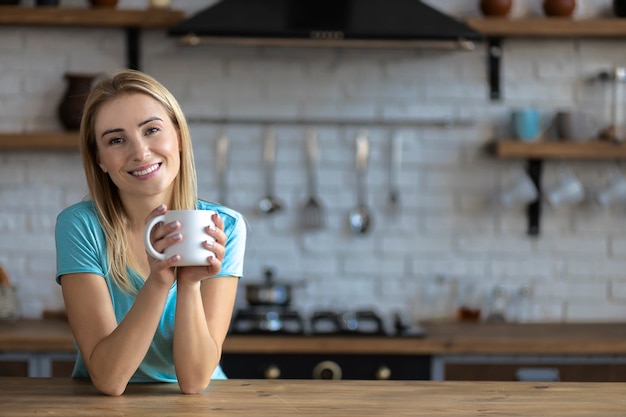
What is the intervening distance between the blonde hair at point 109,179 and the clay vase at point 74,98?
192 centimetres

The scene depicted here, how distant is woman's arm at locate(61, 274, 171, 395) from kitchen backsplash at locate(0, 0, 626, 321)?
2.15 meters

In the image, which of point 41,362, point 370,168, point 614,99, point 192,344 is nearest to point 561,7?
point 614,99

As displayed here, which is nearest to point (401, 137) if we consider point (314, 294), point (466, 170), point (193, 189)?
point (466, 170)

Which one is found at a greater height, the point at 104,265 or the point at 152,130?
the point at 152,130

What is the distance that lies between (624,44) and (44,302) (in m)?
2.64

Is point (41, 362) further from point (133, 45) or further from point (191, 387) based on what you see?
point (191, 387)

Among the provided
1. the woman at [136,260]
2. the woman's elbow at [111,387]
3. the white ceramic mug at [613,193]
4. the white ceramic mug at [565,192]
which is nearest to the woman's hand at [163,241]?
the woman at [136,260]

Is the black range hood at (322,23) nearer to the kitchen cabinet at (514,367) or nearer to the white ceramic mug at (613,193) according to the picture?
the white ceramic mug at (613,193)

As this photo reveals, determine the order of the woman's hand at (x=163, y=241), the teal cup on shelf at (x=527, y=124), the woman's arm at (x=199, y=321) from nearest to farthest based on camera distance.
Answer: the woman's hand at (x=163, y=241) → the woman's arm at (x=199, y=321) → the teal cup on shelf at (x=527, y=124)

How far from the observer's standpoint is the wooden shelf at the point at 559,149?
3748 mm

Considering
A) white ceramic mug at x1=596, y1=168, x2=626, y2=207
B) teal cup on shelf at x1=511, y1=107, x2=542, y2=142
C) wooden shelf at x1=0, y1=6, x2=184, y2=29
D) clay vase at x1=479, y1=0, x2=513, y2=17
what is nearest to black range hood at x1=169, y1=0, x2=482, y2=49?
wooden shelf at x1=0, y1=6, x2=184, y2=29

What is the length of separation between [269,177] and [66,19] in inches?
40.1

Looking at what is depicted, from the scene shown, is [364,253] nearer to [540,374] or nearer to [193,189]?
[540,374]

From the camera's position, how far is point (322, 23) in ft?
11.3
